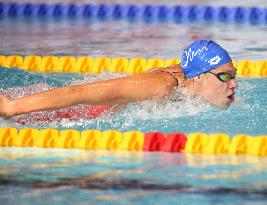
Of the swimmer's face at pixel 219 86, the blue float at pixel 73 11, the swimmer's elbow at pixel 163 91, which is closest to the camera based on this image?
the swimmer's elbow at pixel 163 91

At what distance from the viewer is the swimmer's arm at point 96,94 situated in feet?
15.4

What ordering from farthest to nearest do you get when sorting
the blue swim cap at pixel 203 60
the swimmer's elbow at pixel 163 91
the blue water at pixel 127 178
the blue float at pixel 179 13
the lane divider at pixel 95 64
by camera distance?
the blue float at pixel 179 13, the lane divider at pixel 95 64, the blue swim cap at pixel 203 60, the swimmer's elbow at pixel 163 91, the blue water at pixel 127 178

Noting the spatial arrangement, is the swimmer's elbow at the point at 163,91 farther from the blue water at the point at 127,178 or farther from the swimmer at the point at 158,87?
the blue water at the point at 127,178

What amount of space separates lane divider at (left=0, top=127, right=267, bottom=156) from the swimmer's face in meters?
0.40

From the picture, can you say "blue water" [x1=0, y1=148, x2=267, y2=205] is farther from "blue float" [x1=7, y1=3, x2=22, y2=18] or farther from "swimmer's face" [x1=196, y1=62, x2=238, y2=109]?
"blue float" [x1=7, y1=3, x2=22, y2=18]

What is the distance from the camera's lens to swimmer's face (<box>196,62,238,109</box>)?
16.3 feet

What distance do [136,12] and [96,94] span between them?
14.3 feet

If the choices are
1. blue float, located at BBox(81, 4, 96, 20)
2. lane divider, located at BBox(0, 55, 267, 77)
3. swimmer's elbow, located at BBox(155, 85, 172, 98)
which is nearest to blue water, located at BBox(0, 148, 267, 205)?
swimmer's elbow, located at BBox(155, 85, 172, 98)

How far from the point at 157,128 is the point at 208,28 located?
348 centimetres

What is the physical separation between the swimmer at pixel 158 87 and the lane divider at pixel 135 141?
169mm

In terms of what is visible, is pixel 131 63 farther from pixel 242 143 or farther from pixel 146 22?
pixel 242 143

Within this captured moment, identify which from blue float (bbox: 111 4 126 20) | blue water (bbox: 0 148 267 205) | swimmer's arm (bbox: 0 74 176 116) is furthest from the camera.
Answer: blue float (bbox: 111 4 126 20)

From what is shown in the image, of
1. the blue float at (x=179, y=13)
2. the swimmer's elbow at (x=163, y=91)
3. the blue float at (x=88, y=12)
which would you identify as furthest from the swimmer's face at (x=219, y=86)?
the blue float at (x=88, y=12)

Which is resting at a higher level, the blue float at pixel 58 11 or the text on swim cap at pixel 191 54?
the blue float at pixel 58 11
